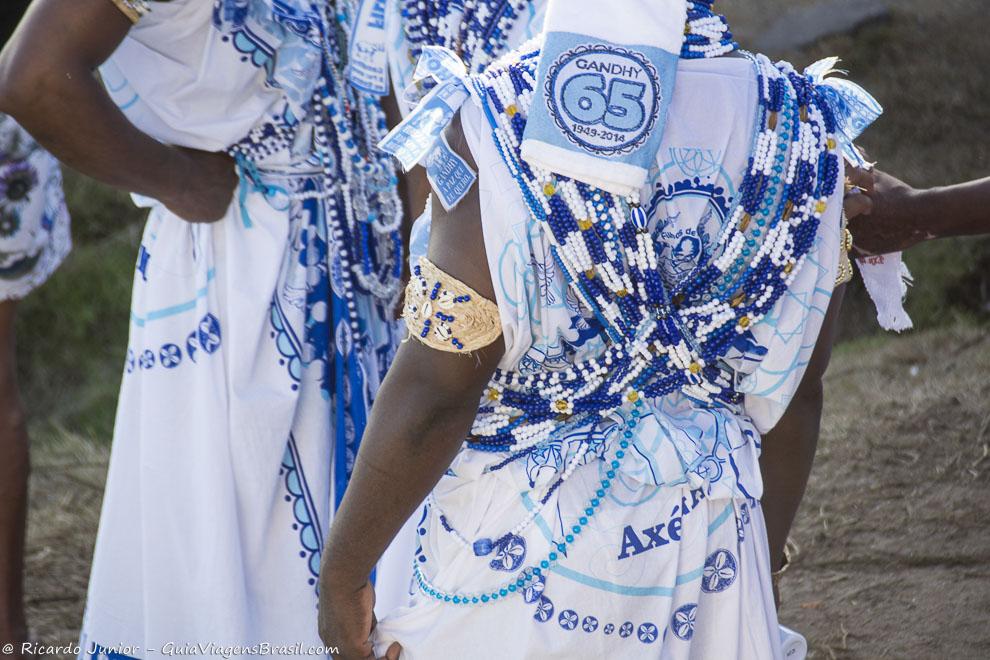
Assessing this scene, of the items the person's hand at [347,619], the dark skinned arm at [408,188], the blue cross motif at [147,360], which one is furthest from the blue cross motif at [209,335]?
the person's hand at [347,619]

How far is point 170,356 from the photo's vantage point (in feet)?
8.97

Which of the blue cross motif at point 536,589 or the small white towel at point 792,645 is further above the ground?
the blue cross motif at point 536,589

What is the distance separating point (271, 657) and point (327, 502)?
0.37m

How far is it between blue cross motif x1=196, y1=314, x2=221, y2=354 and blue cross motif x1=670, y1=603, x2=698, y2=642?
1.31 m

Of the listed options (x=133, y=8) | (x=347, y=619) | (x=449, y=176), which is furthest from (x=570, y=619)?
(x=133, y=8)

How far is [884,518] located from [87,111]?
266 centimetres

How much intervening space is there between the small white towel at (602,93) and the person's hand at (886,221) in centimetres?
61

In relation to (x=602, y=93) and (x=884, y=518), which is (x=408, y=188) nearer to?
(x=602, y=93)

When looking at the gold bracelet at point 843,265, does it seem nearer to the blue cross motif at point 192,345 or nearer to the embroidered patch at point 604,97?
the embroidered patch at point 604,97

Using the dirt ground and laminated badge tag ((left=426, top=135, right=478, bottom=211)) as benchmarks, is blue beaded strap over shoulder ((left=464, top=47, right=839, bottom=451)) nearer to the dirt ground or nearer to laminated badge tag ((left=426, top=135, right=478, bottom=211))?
laminated badge tag ((left=426, top=135, right=478, bottom=211))

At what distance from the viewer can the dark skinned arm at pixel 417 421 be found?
1.68 metres

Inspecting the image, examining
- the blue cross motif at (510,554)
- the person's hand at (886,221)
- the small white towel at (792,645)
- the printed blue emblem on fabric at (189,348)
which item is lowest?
the small white towel at (792,645)

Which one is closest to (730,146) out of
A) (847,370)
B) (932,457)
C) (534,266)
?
(534,266)

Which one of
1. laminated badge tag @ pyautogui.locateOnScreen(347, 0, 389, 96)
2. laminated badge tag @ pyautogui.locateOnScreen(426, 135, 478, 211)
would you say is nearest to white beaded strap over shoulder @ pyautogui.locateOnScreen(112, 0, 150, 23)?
laminated badge tag @ pyautogui.locateOnScreen(347, 0, 389, 96)
